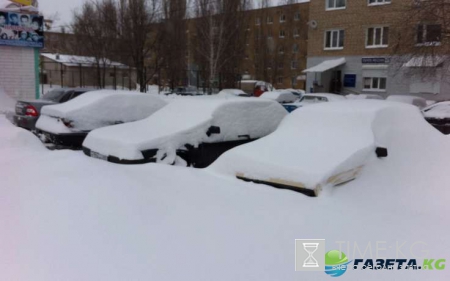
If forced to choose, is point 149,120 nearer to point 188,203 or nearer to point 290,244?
point 188,203

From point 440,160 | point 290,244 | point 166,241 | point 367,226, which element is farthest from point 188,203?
point 440,160

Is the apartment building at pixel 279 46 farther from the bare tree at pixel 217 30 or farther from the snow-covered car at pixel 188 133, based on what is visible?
the snow-covered car at pixel 188 133

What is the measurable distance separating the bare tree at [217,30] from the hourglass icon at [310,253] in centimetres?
2534

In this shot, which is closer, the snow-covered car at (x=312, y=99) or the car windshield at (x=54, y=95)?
the car windshield at (x=54, y=95)

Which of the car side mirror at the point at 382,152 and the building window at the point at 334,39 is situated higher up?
the building window at the point at 334,39

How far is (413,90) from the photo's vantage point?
2647cm

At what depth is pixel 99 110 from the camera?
8.56m

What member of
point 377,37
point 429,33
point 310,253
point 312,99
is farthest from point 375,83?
point 310,253

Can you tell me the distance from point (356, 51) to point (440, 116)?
16.0 meters

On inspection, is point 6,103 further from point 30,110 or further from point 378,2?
point 378,2

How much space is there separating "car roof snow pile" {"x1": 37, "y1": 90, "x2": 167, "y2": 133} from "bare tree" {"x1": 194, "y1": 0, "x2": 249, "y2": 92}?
19.3 meters

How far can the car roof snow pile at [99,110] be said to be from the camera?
8.26 metres

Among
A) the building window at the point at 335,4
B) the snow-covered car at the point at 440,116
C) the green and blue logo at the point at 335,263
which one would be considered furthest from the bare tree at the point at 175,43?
the green and blue logo at the point at 335,263

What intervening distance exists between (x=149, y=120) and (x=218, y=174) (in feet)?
8.73
